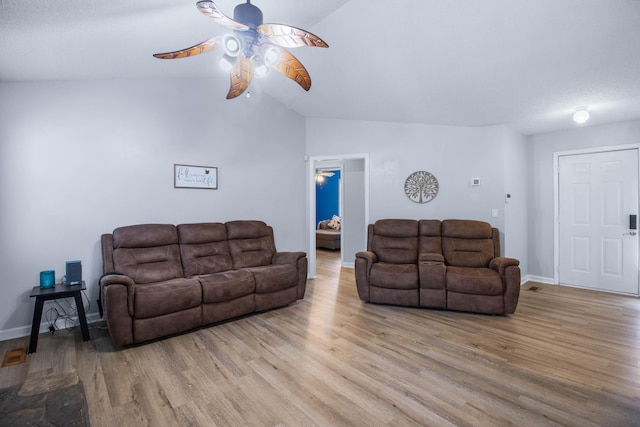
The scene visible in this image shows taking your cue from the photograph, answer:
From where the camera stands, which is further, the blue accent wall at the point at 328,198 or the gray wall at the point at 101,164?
the blue accent wall at the point at 328,198

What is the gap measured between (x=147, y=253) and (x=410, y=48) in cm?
332

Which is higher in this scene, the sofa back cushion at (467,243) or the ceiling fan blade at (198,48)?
the ceiling fan blade at (198,48)

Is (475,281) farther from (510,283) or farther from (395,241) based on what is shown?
(395,241)

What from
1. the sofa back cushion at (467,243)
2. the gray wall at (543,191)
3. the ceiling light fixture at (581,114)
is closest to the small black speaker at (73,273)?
the sofa back cushion at (467,243)

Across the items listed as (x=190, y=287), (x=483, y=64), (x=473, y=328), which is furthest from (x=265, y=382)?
(x=483, y=64)

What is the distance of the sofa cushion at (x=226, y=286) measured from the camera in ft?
10.2

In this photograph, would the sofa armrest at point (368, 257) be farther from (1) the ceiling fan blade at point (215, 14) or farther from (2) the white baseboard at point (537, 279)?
(1) the ceiling fan blade at point (215, 14)

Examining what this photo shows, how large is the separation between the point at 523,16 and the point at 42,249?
4.61 meters

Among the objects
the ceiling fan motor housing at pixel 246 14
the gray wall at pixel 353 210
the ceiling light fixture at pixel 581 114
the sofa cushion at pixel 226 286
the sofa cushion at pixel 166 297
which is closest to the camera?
the ceiling fan motor housing at pixel 246 14

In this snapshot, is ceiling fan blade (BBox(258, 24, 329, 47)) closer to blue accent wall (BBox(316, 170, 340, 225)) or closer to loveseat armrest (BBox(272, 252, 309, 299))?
loveseat armrest (BBox(272, 252, 309, 299))

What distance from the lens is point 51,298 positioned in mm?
2725

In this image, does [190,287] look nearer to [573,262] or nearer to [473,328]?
[473,328]

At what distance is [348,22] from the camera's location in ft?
9.02

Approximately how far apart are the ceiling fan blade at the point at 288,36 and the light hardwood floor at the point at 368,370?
2303 millimetres
